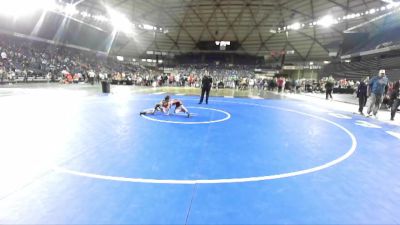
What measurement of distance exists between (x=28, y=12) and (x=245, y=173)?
39517mm

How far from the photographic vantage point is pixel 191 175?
478 cm

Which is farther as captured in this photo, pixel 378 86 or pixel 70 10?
pixel 70 10

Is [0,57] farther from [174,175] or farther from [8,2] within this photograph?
[174,175]

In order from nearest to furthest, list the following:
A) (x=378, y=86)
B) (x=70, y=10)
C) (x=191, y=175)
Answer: (x=191, y=175) → (x=378, y=86) → (x=70, y=10)

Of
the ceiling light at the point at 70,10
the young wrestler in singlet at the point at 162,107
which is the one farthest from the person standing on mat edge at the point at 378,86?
the ceiling light at the point at 70,10

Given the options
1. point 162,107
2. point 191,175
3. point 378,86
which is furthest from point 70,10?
point 191,175

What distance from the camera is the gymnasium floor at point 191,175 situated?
3523 mm

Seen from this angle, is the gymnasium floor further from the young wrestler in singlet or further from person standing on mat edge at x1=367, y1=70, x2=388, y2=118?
person standing on mat edge at x1=367, y1=70, x2=388, y2=118

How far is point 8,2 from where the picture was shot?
107 ft

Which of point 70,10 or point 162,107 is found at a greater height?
point 70,10

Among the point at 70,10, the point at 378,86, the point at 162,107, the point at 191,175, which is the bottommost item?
the point at 191,175

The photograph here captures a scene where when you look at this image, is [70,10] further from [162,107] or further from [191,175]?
[191,175]

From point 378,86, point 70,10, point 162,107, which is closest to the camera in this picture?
point 162,107

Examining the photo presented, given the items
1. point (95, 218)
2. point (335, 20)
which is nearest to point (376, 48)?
point (335, 20)
